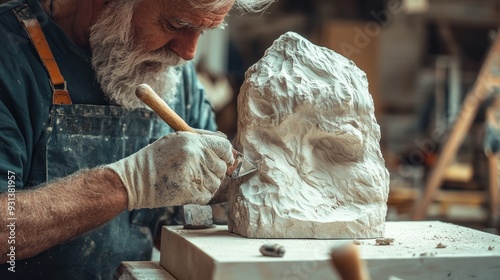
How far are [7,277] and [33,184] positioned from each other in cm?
30

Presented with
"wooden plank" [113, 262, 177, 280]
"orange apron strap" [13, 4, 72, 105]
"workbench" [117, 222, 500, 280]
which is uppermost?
"orange apron strap" [13, 4, 72, 105]

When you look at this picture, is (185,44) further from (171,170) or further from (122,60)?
(171,170)

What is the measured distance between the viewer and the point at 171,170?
6.03ft

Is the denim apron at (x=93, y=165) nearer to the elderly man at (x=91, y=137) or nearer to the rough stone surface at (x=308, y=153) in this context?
the elderly man at (x=91, y=137)

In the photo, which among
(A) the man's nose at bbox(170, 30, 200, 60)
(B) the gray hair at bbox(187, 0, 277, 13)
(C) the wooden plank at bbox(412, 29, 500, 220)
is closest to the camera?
(B) the gray hair at bbox(187, 0, 277, 13)

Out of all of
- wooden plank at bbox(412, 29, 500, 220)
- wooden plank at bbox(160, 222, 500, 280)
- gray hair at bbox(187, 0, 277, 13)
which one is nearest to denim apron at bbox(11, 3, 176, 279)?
wooden plank at bbox(160, 222, 500, 280)

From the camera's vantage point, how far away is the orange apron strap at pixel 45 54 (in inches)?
84.7

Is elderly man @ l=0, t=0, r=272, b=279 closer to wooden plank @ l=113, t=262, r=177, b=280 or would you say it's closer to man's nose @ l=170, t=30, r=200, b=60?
man's nose @ l=170, t=30, r=200, b=60

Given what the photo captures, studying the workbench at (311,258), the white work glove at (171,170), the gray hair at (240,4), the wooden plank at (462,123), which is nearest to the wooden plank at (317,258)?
the workbench at (311,258)

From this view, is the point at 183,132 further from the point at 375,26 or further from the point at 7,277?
the point at 375,26

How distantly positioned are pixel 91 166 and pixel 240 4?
793mm

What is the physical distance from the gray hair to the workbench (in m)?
0.71

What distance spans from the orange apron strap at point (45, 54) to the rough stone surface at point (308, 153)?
0.61 metres

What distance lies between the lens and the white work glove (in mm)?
1832
